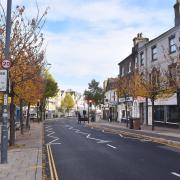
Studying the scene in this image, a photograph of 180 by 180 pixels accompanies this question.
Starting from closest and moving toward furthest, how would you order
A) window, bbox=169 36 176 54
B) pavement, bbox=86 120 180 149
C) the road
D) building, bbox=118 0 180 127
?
1. the road
2. pavement, bbox=86 120 180 149
3. building, bbox=118 0 180 127
4. window, bbox=169 36 176 54

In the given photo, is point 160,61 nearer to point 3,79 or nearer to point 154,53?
point 154,53

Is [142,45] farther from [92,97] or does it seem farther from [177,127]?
[92,97]

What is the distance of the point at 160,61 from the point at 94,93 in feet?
169

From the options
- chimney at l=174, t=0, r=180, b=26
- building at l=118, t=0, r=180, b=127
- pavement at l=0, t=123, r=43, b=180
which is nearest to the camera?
pavement at l=0, t=123, r=43, b=180

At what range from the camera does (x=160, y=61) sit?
1813 inches

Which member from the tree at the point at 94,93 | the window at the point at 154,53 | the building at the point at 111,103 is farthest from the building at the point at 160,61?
the tree at the point at 94,93

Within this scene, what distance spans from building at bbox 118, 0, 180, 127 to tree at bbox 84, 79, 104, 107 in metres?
34.9

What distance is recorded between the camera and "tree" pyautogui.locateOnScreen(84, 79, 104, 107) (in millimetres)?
96312

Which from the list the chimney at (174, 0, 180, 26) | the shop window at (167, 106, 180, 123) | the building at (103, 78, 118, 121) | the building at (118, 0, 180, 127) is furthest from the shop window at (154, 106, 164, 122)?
the building at (103, 78, 118, 121)

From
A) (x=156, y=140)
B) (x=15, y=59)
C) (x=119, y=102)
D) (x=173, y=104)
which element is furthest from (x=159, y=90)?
(x=119, y=102)

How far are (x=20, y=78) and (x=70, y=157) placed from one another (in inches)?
260

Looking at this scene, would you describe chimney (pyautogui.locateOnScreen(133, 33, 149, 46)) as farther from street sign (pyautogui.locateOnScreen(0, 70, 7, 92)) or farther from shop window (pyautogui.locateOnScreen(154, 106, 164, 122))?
street sign (pyautogui.locateOnScreen(0, 70, 7, 92))

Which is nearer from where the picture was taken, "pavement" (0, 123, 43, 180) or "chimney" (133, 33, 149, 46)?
"pavement" (0, 123, 43, 180)

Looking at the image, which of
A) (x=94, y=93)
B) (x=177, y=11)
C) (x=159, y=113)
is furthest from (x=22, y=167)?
(x=94, y=93)
